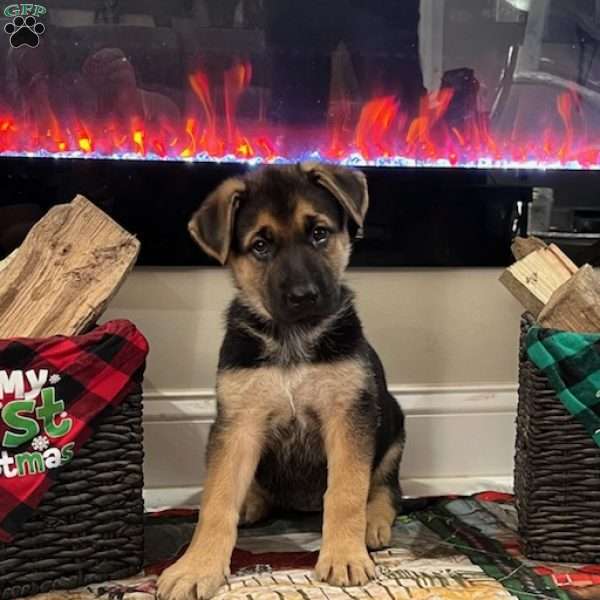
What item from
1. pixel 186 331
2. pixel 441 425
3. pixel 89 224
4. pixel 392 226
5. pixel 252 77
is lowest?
pixel 441 425

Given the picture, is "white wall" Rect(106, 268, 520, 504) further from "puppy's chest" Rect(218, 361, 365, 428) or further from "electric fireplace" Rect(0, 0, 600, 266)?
"puppy's chest" Rect(218, 361, 365, 428)

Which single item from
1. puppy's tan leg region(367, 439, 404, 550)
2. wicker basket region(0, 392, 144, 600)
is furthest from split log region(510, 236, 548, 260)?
wicker basket region(0, 392, 144, 600)

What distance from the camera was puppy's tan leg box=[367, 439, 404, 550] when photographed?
6.20ft

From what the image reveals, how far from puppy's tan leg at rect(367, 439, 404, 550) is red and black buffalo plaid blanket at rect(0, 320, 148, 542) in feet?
2.19

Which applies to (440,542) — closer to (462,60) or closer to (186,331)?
(186,331)

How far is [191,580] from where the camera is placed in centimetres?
162

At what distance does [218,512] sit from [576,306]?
86cm

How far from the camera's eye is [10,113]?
7.26ft

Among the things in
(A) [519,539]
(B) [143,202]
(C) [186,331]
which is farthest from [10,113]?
(A) [519,539]

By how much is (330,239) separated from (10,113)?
974 mm

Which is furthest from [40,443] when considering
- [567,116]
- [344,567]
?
[567,116]

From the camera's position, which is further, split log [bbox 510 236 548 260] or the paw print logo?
the paw print logo

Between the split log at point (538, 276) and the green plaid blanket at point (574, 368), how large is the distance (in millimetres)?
167

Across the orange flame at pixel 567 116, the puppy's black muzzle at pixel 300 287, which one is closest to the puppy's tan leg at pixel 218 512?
the puppy's black muzzle at pixel 300 287
